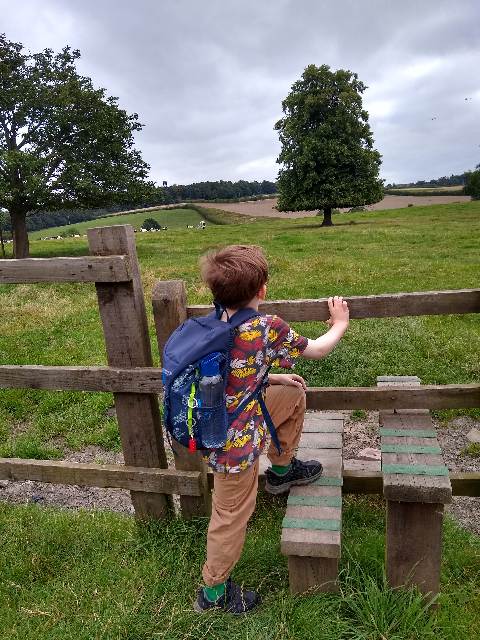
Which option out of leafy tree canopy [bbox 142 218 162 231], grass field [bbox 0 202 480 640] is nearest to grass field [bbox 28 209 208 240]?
leafy tree canopy [bbox 142 218 162 231]

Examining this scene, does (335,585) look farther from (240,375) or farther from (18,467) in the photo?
(18,467)

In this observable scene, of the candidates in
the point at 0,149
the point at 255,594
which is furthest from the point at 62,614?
the point at 0,149

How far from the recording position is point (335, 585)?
2.98 m

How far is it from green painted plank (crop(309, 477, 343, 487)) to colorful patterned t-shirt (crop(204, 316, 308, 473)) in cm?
77

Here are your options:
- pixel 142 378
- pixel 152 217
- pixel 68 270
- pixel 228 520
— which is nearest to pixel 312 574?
pixel 228 520

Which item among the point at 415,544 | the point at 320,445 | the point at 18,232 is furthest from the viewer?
the point at 18,232

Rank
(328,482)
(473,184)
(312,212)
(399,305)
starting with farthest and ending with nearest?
(473,184), (312,212), (328,482), (399,305)

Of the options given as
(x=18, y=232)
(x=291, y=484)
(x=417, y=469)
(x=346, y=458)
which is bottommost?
(x=346, y=458)

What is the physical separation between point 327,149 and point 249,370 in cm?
3778

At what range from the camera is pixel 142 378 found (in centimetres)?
345

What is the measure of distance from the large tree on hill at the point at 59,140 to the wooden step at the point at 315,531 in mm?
23916

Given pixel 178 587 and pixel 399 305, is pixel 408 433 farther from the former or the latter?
pixel 178 587

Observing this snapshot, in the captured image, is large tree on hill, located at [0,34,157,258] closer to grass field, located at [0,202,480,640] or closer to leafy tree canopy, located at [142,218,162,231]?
grass field, located at [0,202,480,640]

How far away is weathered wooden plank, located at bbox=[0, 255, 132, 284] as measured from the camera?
3.26m
